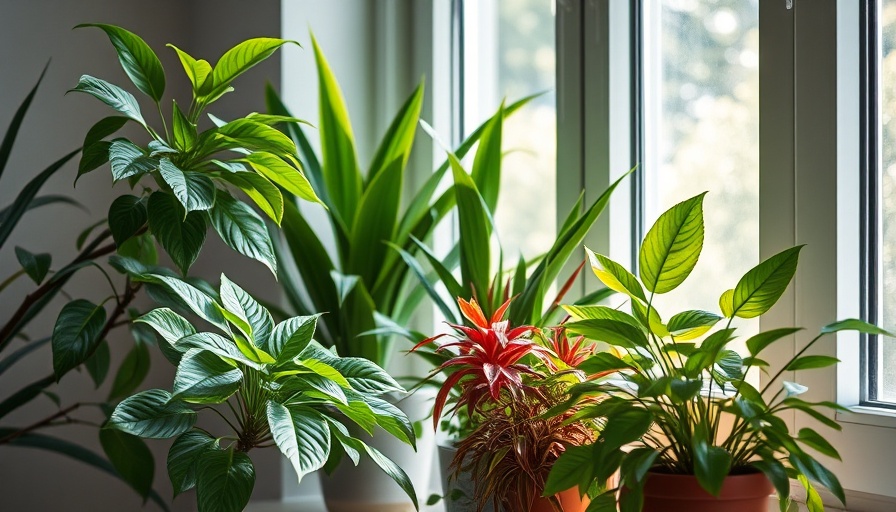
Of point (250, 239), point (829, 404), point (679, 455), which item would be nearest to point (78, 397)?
point (250, 239)

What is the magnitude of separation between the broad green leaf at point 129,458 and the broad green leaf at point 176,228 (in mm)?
483

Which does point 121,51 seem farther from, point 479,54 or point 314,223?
point 479,54

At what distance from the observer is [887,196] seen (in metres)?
1.07

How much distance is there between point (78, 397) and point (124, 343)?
6.6 inches

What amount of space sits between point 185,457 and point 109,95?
1.50 ft

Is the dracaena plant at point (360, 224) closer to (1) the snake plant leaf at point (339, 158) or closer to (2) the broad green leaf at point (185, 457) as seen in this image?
(1) the snake plant leaf at point (339, 158)

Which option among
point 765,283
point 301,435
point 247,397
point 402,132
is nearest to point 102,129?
point 247,397

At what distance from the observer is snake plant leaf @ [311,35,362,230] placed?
1.54 m

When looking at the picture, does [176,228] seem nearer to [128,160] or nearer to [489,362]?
[128,160]

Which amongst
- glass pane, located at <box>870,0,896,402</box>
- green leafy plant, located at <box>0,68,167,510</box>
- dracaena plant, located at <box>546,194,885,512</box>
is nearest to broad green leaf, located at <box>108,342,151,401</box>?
green leafy plant, located at <box>0,68,167,510</box>

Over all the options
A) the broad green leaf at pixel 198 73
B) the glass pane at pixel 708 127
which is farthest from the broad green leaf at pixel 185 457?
the glass pane at pixel 708 127

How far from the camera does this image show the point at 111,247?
1171 millimetres

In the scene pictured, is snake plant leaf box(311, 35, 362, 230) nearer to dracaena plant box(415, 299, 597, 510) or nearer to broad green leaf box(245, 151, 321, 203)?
broad green leaf box(245, 151, 321, 203)

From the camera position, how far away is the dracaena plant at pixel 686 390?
2.56 feet
